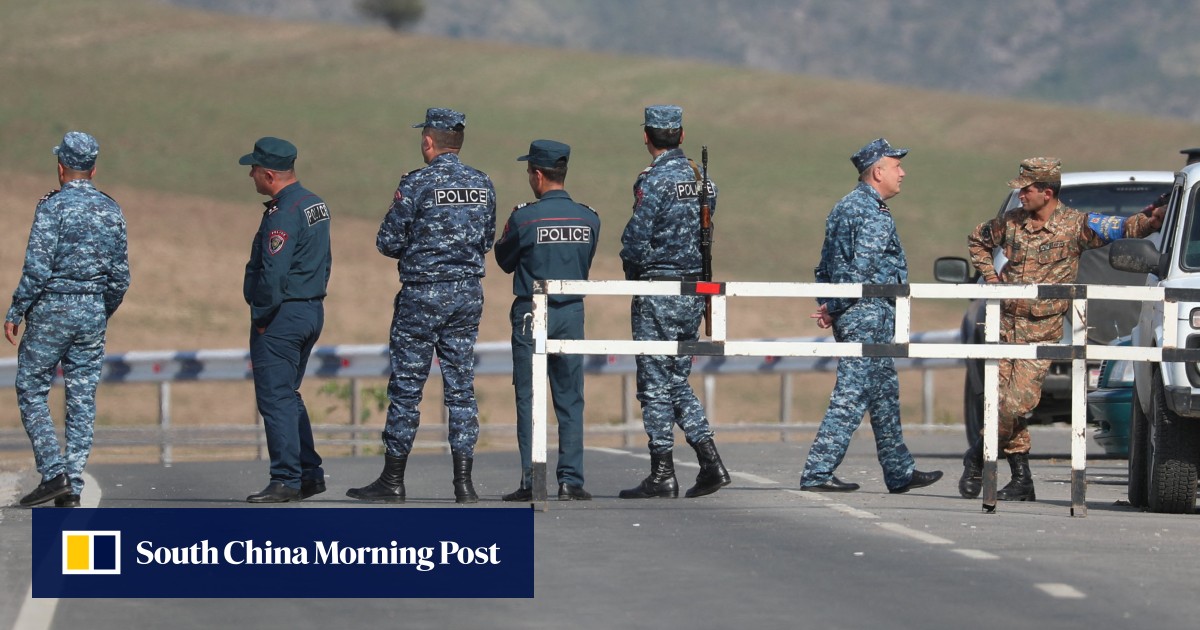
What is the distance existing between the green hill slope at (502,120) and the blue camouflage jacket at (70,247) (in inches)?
1422

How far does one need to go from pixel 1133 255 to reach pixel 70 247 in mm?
5779

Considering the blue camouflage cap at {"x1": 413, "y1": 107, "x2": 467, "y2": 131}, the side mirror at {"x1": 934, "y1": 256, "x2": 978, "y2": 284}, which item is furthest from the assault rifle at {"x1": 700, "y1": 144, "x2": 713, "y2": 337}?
the side mirror at {"x1": 934, "y1": 256, "x2": 978, "y2": 284}

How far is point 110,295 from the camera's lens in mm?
12984

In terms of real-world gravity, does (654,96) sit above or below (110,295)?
above

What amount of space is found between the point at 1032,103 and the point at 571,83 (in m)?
18.3

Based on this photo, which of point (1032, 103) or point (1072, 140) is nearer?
point (1072, 140)

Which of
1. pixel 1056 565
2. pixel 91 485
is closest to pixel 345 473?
pixel 91 485

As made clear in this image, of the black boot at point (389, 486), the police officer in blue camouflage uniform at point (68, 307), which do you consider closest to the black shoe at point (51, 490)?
the police officer in blue camouflage uniform at point (68, 307)

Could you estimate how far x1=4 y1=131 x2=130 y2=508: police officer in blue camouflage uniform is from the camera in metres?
12.7

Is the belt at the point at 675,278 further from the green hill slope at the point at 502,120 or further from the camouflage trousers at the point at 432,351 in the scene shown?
the green hill slope at the point at 502,120

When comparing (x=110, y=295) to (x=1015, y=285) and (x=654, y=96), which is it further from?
(x=654, y=96)

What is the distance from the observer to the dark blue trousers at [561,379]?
12.8 metres
